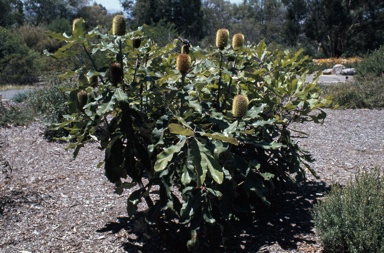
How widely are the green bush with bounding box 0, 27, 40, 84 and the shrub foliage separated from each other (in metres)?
17.0

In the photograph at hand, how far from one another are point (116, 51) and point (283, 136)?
1.38 m

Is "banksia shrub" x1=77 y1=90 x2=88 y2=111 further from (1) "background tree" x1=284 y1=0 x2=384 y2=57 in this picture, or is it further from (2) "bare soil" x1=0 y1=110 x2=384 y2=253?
(1) "background tree" x1=284 y1=0 x2=384 y2=57

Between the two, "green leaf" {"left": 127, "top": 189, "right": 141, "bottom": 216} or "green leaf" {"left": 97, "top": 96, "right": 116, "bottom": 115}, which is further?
"green leaf" {"left": 127, "top": 189, "right": 141, "bottom": 216}

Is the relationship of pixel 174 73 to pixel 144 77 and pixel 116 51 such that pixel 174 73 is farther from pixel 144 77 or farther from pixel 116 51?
pixel 116 51

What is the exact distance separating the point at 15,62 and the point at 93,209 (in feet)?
53.8

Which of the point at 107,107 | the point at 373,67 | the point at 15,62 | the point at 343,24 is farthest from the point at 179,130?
the point at 343,24

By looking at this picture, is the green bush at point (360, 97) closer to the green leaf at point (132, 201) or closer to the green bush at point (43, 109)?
the green bush at point (43, 109)

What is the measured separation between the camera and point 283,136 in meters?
3.35

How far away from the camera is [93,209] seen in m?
4.04

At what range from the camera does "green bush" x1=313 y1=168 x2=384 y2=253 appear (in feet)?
9.57

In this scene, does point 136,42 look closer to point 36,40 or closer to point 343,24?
point 36,40

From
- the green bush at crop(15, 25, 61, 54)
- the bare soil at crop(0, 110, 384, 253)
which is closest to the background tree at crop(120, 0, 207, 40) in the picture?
the green bush at crop(15, 25, 61, 54)

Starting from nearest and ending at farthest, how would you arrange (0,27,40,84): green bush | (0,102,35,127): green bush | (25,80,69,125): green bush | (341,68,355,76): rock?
1. (25,80,69,125): green bush
2. (0,102,35,127): green bush
3. (0,27,40,84): green bush
4. (341,68,355,76): rock

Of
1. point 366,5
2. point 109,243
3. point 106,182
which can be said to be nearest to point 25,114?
point 106,182
